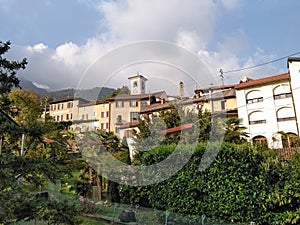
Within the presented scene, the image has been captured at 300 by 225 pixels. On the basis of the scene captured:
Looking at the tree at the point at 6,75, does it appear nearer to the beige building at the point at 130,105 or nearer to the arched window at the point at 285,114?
the beige building at the point at 130,105

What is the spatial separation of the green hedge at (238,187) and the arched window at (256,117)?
1719 centimetres

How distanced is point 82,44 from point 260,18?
7.87m

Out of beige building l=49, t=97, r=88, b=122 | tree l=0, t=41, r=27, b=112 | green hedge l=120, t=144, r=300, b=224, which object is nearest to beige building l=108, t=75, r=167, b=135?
beige building l=49, t=97, r=88, b=122

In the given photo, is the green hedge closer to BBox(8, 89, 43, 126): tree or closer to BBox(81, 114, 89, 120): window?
BBox(8, 89, 43, 126): tree

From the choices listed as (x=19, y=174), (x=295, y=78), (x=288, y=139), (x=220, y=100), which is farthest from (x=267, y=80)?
(x=19, y=174)

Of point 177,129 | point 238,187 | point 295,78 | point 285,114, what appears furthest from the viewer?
point 285,114

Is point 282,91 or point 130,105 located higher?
point 130,105

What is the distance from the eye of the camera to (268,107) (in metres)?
22.8

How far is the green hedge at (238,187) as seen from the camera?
6.48 meters

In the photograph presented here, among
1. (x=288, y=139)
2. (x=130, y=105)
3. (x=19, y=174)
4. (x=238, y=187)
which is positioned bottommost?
(x=238, y=187)

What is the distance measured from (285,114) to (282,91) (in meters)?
2.09

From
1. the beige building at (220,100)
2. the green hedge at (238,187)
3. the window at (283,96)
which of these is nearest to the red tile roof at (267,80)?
the window at (283,96)

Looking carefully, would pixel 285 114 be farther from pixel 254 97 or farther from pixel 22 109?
pixel 22 109

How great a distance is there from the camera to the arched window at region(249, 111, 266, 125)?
23.1 m
